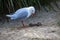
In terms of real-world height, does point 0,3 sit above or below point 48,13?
above

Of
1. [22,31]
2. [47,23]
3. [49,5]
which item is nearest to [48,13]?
[49,5]

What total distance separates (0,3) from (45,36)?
206 centimetres

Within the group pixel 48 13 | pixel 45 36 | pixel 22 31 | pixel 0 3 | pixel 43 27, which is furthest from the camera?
pixel 48 13

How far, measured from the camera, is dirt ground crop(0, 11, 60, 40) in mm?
4490

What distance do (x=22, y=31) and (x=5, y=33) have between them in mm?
395

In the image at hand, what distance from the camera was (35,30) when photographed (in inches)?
195

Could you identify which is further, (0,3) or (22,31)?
(0,3)

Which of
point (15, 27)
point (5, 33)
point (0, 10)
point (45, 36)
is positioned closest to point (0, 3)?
point (0, 10)

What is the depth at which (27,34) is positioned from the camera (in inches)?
183

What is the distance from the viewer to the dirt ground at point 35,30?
14.7 ft

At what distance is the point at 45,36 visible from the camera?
14.8 ft

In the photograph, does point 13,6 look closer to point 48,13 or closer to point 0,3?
point 0,3

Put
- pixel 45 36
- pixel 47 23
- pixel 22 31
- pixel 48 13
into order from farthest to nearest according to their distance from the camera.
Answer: pixel 48 13
pixel 47 23
pixel 22 31
pixel 45 36

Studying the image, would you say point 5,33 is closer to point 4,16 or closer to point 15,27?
point 15,27
